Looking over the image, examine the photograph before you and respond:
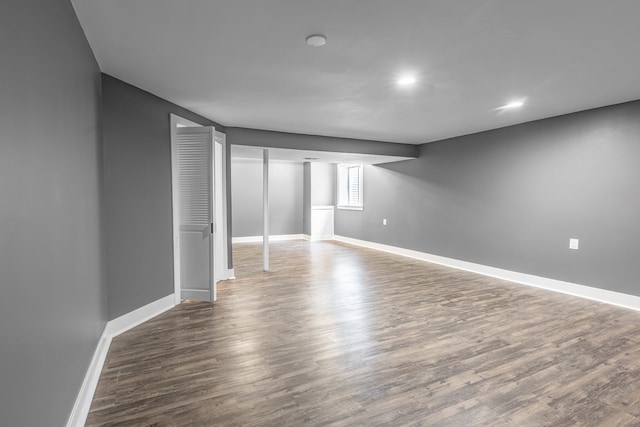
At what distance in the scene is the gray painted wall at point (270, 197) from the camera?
28.2 ft

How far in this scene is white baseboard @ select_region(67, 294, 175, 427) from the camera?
1759 mm

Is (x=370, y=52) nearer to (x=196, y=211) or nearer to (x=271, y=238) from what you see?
(x=196, y=211)

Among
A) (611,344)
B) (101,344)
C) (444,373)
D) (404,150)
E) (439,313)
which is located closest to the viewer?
(444,373)

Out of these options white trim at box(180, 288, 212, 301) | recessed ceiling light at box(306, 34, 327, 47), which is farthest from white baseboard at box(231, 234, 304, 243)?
recessed ceiling light at box(306, 34, 327, 47)

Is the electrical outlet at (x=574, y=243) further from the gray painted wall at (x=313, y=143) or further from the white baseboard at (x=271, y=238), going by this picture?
the white baseboard at (x=271, y=238)

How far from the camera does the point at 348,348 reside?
8.61ft

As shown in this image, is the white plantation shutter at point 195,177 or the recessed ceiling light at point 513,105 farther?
the white plantation shutter at point 195,177

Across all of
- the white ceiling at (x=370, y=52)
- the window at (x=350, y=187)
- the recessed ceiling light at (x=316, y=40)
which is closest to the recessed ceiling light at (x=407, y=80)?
the white ceiling at (x=370, y=52)

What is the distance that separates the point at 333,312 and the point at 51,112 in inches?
112

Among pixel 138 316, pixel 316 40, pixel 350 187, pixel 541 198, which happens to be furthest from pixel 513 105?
pixel 350 187

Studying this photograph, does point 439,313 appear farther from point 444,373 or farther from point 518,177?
point 518,177

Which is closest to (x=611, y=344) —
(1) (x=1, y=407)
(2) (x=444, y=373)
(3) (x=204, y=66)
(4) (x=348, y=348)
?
(2) (x=444, y=373)

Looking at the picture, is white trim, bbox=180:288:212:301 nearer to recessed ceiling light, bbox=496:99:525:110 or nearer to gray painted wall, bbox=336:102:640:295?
recessed ceiling light, bbox=496:99:525:110

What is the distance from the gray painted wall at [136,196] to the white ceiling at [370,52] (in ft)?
0.75
